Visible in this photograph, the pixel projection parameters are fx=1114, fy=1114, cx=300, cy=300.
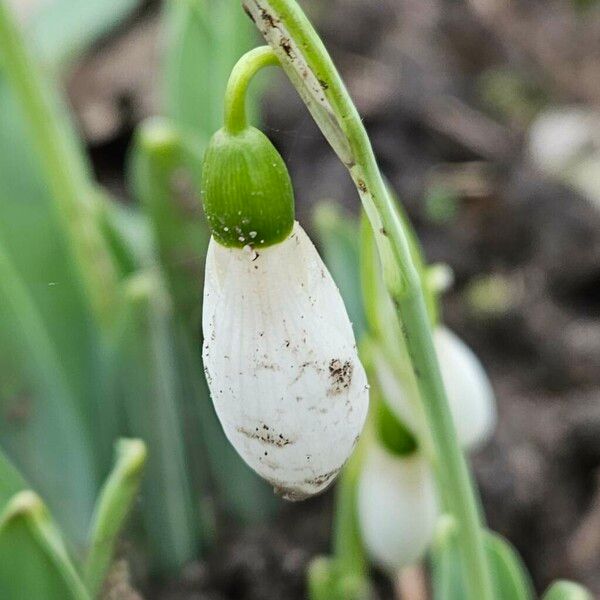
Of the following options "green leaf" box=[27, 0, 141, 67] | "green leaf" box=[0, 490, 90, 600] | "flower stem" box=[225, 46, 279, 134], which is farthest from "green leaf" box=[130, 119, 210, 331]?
"green leaf" box=[27, 0, 141, 67]

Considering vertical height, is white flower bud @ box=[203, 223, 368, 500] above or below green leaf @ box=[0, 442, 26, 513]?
above

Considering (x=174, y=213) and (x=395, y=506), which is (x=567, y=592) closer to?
(x=395, y=506)

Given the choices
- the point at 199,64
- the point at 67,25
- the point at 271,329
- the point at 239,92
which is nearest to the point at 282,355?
the point at 271,329

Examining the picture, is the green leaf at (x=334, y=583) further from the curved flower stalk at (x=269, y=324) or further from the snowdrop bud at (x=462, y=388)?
the curved flower stalk at (x=269, y=324)

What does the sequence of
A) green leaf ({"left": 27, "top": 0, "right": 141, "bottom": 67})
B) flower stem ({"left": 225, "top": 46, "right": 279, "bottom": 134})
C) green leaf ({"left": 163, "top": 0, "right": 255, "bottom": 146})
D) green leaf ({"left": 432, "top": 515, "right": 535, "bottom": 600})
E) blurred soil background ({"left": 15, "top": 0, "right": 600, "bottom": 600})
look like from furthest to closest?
green leaf ({"left": 27, "top": 0, "right": 141, "bottom": 67}) → blurred soil background ({"left": 15, "top": 0, "right": 600, "bottom": 600}) → green leaf ({"left": 163, "top": 0, "right": 255, "bottom": 146}) → green leaf ({"left": 432, "top": 515, "right": 535, "bottom": 600}) → flower stem ({"left": 225, "top": 46, "right": 279, "bottom": 134})

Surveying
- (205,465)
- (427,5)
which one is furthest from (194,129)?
(427,5)

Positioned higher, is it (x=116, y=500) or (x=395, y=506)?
(x=116, y=500)

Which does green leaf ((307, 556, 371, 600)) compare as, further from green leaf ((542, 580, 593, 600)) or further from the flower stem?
the flower stem
